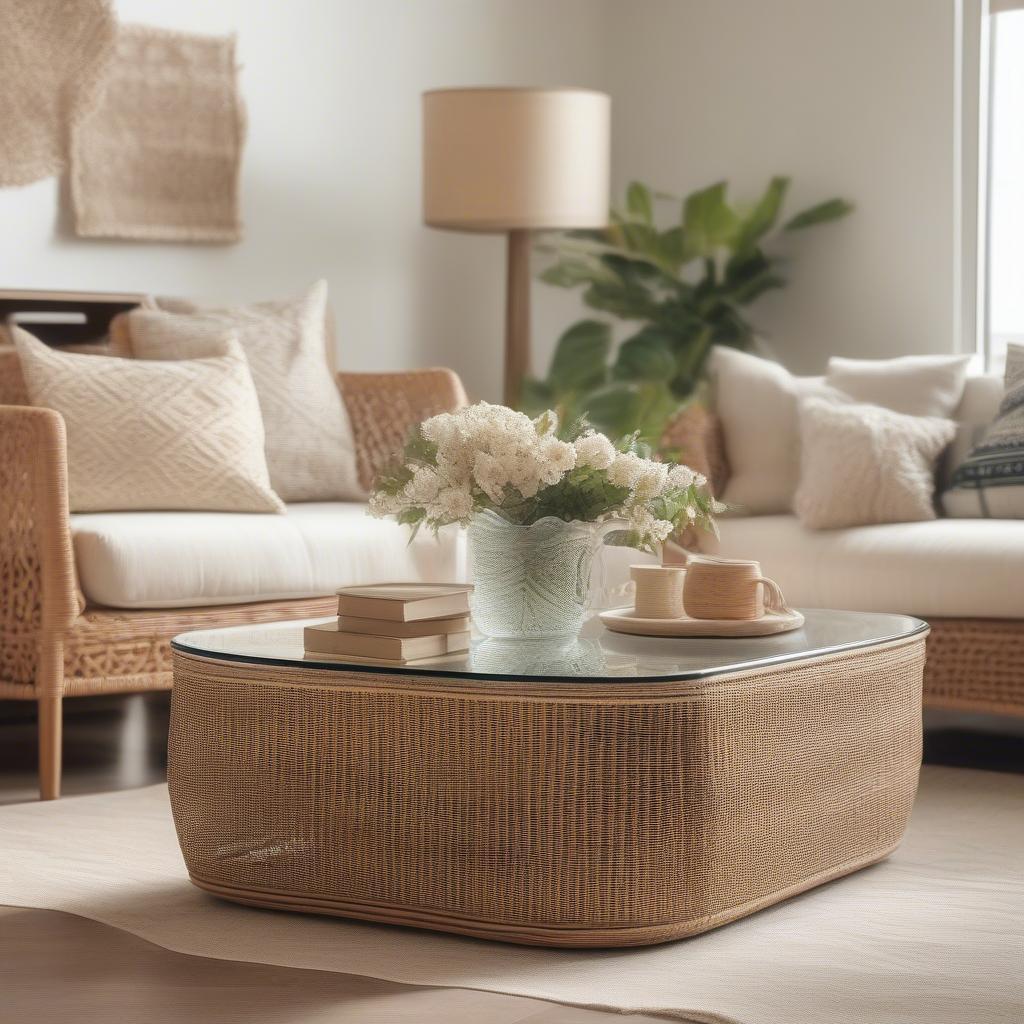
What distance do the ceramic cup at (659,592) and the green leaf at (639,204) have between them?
109 inches

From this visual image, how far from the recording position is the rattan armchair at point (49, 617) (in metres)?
3.12

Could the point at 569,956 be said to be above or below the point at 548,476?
below

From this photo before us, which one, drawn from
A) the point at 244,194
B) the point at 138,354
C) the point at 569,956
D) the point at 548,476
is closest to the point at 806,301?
the point at 244,194

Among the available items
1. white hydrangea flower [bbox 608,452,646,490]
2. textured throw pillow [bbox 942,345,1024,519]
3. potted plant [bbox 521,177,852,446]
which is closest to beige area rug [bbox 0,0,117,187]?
potted plant [bbox 521,177,852,446]

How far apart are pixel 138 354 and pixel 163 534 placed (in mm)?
757

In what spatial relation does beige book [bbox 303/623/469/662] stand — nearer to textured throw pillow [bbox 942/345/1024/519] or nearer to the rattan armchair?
the rattan armchair

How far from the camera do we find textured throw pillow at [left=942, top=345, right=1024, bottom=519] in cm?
372

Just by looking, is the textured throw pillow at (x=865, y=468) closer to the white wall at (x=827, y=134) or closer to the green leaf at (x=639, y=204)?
the white wall at (x=827, y=134)

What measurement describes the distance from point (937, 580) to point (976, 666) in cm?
18

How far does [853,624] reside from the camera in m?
2.66

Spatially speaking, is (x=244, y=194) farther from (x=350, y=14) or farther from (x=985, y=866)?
(x=985, y=866)

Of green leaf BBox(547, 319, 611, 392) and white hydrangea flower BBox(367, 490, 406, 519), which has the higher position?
green leaf BBox(547, 319, 611, 392)

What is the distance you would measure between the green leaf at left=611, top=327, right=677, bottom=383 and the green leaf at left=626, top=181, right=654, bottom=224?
13.7 inches

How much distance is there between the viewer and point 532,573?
7.91ft
